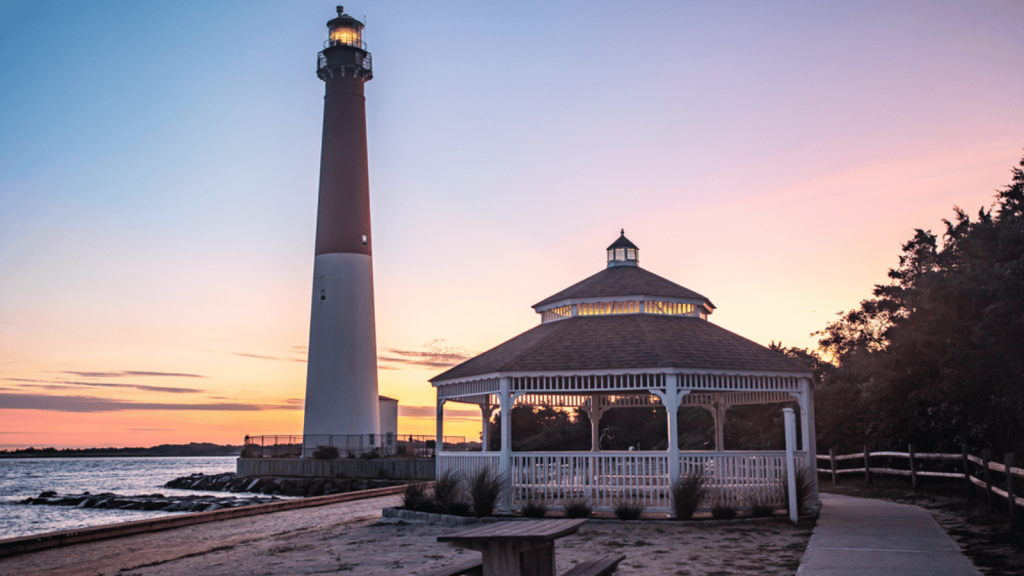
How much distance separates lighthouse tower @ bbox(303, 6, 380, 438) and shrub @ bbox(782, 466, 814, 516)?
75.0 ft

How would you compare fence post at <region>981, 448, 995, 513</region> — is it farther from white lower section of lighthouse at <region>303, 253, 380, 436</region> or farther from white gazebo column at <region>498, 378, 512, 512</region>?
white lower section of lighthouse at <region>303, 253, 380, 436</region>

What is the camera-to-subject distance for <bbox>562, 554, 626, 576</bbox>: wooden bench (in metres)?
7.90

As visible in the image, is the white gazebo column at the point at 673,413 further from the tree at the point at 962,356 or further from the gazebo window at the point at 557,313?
the tree at the point at 962,356

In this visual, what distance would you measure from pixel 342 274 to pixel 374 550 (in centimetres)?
2397

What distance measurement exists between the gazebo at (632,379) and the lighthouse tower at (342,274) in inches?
659

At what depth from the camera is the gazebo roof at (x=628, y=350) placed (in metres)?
15.6

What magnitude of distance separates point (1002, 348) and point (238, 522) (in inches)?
648

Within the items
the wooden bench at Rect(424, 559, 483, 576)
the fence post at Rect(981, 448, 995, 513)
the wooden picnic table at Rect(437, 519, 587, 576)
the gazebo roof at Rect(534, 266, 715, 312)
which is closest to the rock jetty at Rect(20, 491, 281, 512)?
the gazebo roof at Rect(534, 266, 715, 312)

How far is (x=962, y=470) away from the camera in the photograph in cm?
1905

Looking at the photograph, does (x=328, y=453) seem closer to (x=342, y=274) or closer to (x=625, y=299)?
(x=342, y=274)

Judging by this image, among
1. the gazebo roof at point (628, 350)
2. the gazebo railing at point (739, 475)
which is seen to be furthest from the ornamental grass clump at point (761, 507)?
the gazebo roof at point (628, 350)

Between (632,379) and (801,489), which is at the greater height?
(632,379)

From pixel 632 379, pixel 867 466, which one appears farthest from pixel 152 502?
pixel 867 466

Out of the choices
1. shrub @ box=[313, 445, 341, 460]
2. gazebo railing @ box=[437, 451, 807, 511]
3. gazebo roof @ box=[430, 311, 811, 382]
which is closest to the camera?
gazebo railing @ box=[437, 451, 807, 511]
